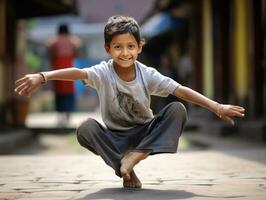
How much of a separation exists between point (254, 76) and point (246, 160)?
14.1 feet

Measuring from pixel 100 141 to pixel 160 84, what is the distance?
0.54 meters

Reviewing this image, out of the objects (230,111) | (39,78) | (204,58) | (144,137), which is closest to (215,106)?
(230,111)

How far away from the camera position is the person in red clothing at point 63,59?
506 inches

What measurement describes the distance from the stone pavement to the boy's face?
0.83 m

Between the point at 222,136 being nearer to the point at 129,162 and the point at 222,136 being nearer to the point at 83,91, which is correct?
the point at 129,162

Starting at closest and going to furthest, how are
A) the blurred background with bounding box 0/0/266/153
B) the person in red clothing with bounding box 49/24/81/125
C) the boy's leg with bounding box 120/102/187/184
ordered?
1. the boy's leg with bounding box 120/102/187/184
2. the blurred background with bounding box 0/0/266/153
3. the person in red clothing with bounding box 49/24/81/125

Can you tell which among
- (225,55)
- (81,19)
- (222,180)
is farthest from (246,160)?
(81,19)

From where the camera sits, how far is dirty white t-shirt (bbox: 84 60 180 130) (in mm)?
3938

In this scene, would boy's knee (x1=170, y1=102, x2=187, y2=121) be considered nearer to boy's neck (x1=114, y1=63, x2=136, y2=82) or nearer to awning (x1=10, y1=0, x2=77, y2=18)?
boy's neck (x1=114, y1=63, x2=136, y2=82)

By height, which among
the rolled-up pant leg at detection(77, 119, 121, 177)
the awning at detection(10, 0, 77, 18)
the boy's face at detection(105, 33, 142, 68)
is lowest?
the rolled-up pant leg at detection(77, 119, 121, 177)

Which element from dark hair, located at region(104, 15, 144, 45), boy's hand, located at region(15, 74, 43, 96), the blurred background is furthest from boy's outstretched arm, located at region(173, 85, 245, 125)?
the blurred background

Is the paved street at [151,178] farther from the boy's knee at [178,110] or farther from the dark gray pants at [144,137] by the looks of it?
the boy's knee at [178,110]

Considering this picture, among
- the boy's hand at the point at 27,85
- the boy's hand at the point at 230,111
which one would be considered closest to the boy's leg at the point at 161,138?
the boy's hand at the point at 230,111

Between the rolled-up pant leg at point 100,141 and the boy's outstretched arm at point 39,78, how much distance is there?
32cm
